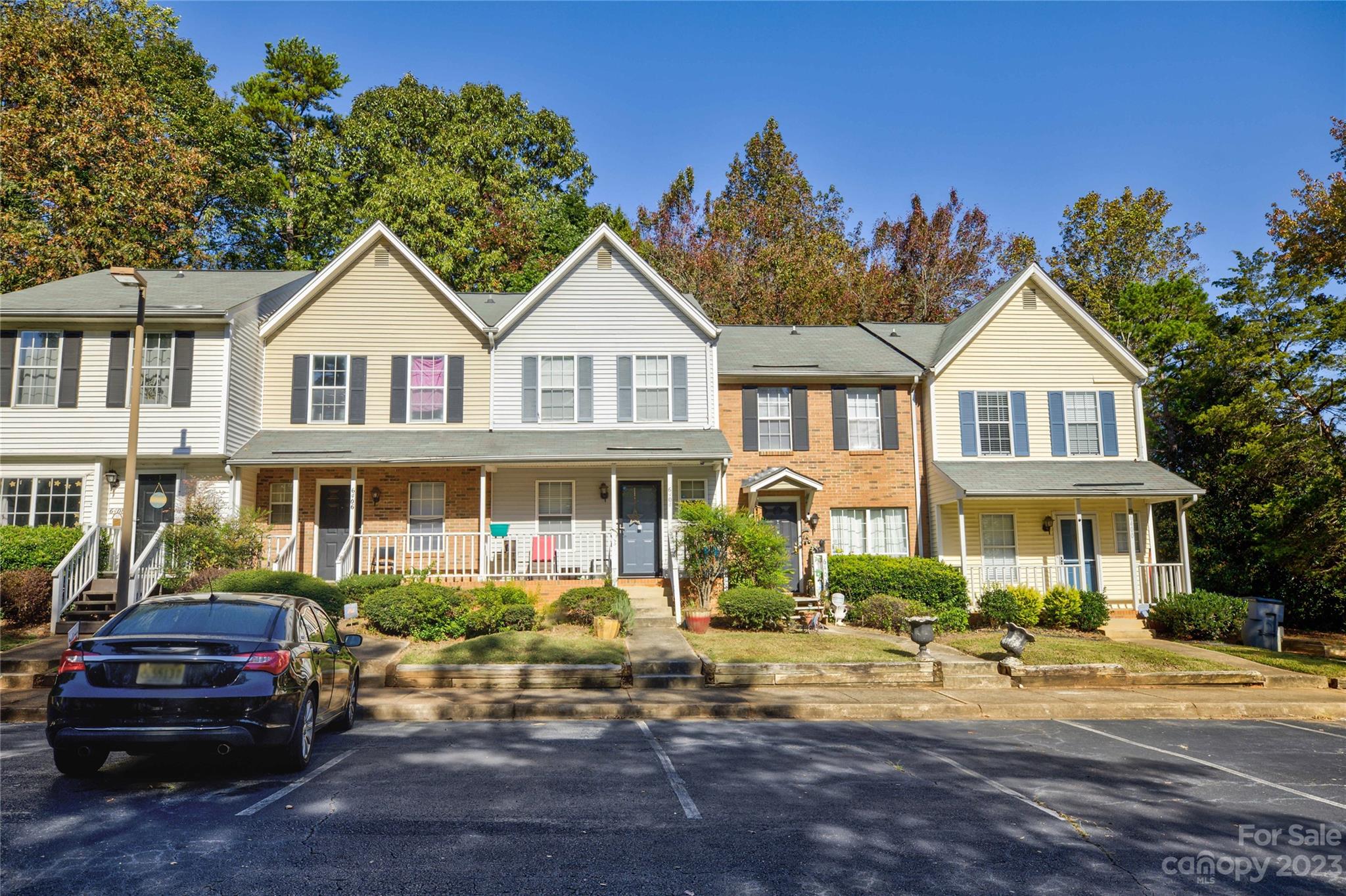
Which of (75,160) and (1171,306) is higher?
(75,160)

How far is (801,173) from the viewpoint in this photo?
45.3m

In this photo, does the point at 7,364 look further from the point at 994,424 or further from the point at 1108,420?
the point at 1108,420

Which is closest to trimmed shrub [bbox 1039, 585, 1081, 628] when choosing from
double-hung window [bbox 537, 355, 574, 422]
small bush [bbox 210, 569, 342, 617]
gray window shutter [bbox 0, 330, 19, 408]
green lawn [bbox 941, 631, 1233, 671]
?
green lawn [bbox 941, 631, 1233, 671]

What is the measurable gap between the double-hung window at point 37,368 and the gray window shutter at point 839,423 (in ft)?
58.0

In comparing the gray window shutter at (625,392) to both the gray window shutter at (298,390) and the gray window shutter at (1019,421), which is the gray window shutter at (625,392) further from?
the gray window shutter at (1019,421)

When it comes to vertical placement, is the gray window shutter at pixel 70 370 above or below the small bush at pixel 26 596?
above

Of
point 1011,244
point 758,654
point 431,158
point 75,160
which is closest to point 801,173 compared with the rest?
point 1011,244

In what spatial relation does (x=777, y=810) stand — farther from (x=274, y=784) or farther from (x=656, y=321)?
(x=656, y=321)

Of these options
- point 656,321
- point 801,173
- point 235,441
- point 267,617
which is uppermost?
point 801,173

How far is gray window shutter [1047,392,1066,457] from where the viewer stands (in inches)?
849

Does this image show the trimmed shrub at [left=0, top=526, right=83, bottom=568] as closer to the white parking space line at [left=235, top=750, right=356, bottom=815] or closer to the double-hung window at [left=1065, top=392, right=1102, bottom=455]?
the white parking space line at [left=235, top=750, right=356, bottom=815]

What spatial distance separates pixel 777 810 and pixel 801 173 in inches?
1699

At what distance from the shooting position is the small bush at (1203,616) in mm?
18531

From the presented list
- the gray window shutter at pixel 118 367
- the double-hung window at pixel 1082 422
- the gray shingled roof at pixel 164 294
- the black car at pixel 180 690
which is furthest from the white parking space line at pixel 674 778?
the double-hung window at pixel 1082 422
